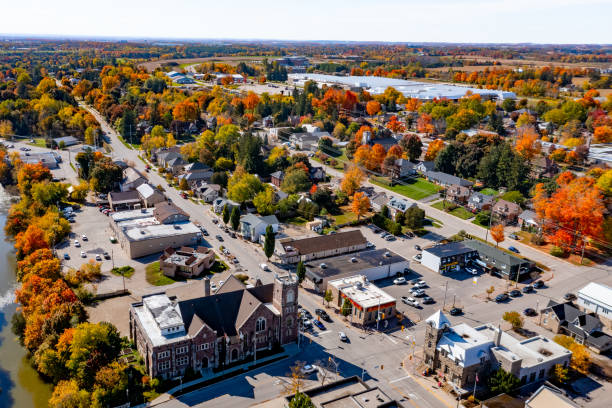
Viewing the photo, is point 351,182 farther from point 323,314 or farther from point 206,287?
point 206,287

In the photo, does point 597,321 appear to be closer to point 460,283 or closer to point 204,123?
point 460,283

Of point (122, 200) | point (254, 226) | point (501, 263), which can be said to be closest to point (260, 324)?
point (254, 226)

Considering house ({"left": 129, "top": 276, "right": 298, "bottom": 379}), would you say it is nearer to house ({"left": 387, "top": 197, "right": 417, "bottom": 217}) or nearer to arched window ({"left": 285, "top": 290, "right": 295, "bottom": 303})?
arched window ({"left": 285, "top": 290, "right": 295, "bottom": 303})

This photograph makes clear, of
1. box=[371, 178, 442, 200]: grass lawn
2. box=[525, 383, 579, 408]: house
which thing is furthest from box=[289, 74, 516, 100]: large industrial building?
box=[525, 383, 579, 408]: house

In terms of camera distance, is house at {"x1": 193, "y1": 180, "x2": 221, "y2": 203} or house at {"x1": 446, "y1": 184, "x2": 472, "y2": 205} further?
house at {"x1": 446, "y1": 184, "x2": 472, "y2": 205}

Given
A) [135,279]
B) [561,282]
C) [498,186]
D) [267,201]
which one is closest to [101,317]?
[135,279]
